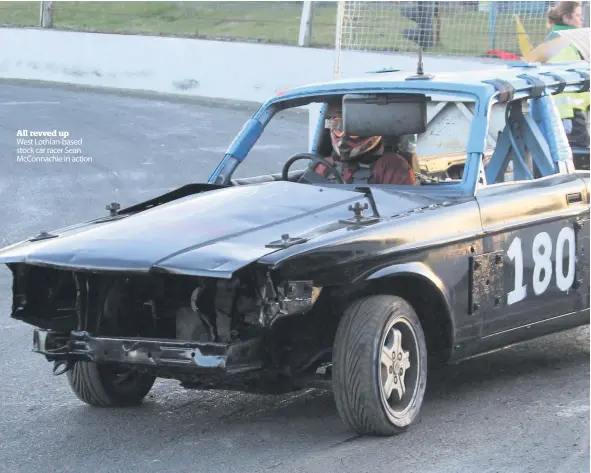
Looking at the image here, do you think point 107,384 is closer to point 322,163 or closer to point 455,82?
point 322,163

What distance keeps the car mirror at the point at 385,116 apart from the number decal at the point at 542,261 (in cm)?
83

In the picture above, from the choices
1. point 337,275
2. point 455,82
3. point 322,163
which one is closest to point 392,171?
point 322,163

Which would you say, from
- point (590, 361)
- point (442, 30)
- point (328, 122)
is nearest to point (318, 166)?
point (328, 122)

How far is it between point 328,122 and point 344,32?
8.73 metres

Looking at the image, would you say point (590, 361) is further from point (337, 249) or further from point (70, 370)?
point (70, 370)

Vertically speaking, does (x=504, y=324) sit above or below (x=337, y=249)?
below

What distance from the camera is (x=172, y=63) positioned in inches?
771

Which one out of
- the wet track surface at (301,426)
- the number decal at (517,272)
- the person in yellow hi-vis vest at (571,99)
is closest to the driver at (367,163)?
the number decal at (517,272)

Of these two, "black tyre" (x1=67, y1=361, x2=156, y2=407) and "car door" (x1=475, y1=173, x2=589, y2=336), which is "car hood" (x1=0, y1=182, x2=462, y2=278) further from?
"black tyre" (x1=67, y1=361, x2=156, y2=407)

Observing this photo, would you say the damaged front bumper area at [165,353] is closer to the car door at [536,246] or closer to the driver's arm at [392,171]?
the car door at [536,246]

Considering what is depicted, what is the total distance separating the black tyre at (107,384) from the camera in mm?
6082

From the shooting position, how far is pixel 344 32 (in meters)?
15.7

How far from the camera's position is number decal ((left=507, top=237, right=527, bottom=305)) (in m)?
6.15

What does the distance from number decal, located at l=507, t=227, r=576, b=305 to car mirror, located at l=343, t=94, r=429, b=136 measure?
84 cm
